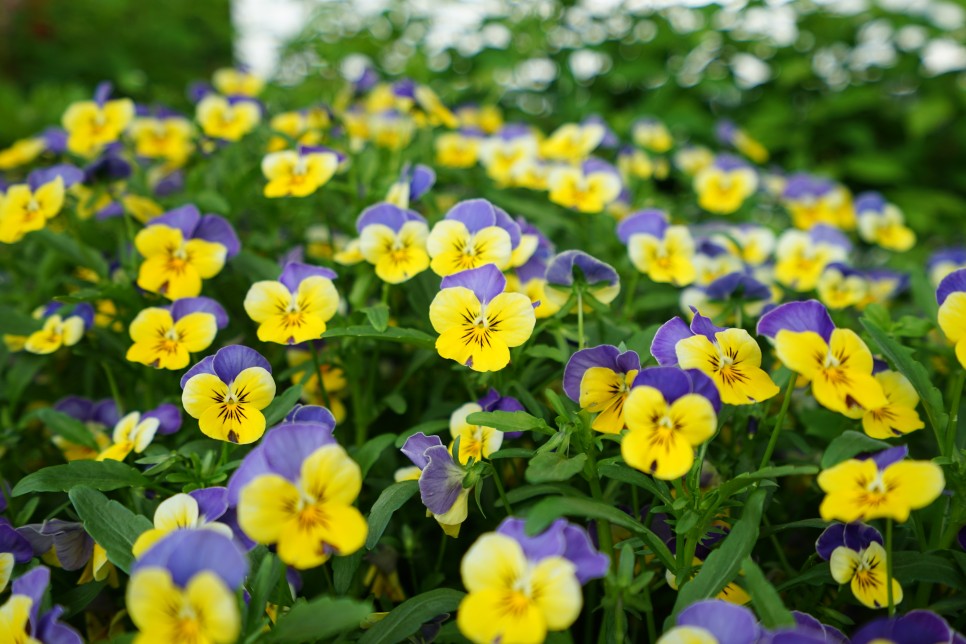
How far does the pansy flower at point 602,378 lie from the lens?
1075 millimetres

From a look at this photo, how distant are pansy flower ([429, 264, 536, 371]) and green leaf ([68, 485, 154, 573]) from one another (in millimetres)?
489

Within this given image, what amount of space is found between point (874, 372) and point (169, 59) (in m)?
4.57

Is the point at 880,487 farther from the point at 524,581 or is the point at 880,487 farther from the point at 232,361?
the point at 232,361

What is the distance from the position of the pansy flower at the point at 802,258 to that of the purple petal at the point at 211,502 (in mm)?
1401

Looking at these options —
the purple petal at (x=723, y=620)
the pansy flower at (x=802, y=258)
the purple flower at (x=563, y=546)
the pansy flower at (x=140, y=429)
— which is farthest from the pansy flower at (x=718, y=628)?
the pansy flower at (x=802, y=258)

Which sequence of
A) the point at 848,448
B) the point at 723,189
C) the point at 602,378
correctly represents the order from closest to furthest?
the point at 848,448, the point at 602,378, the point at 723,189

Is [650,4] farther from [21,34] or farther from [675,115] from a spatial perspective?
[21,34]

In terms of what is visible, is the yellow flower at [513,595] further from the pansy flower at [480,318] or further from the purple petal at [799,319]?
the purple petal at [799,319]

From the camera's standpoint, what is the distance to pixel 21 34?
4.25m

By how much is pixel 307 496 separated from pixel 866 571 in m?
0.77

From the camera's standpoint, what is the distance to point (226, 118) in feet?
6.52

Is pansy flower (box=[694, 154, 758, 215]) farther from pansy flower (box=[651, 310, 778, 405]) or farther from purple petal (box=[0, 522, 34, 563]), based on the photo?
purple petal (box=[0, 522, 34, 563])

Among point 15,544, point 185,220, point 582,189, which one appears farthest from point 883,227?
point 15,544

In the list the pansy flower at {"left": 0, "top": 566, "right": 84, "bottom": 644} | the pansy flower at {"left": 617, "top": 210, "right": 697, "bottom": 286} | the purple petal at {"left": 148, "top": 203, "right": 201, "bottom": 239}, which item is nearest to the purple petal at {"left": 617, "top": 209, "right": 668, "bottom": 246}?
the pansy flower at {"left": 617, "top": 210, "right": 697, "bottom": 286}
